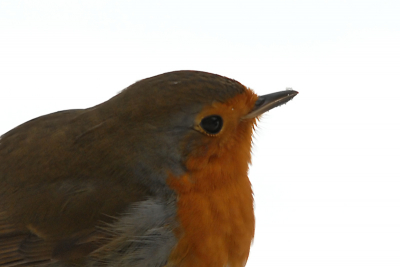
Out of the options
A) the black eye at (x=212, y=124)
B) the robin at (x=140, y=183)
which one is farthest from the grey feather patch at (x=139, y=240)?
the black eye at (x=212, y=124)

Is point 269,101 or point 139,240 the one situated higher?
point 269,101

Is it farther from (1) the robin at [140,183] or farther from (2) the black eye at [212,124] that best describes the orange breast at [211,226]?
(2) the black eye at [212,124]

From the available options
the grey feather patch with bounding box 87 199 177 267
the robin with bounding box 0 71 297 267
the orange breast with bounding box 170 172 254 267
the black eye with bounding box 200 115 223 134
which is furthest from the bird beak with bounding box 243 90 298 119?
the grey feather patch with bounding box 87 199 177 267

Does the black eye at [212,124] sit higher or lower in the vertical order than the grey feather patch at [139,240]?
higher

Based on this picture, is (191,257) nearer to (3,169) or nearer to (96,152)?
(96,152)

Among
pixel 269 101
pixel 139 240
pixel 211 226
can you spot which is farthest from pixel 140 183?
pixel 269 101

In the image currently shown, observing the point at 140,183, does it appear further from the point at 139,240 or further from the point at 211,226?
the point at 211,226

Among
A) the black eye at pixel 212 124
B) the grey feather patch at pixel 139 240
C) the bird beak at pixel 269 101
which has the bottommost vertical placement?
the grey feather patch at pixel 139 240
